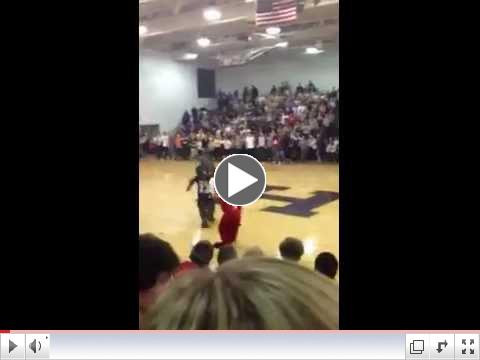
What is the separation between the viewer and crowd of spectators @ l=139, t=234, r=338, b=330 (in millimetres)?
1901

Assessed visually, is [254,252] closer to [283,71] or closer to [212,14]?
[283,71]

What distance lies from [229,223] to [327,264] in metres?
0.44

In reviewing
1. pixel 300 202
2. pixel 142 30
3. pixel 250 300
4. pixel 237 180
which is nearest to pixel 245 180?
pixel 237 180

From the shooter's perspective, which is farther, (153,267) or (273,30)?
(153,267)

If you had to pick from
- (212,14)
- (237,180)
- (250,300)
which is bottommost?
(250,300)

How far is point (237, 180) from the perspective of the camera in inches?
75.2

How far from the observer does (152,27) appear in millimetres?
1928

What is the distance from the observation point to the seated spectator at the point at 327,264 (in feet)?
6.24
